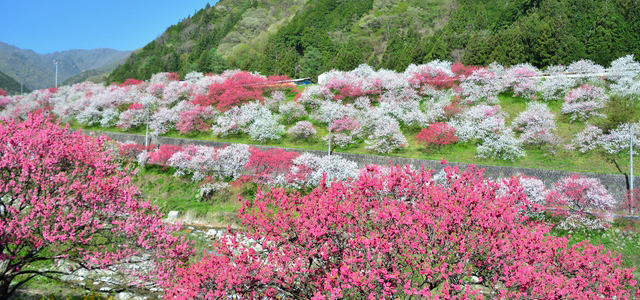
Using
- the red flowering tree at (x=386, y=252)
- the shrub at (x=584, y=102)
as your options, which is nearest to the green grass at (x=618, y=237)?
the red flowering tree at (x=386, y=252)

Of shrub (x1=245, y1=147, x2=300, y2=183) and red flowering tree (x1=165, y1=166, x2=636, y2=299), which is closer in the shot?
red flowering tree (x1=165, y1=166, x2=636, y2=299)

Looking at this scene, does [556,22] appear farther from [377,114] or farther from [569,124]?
[377,114]

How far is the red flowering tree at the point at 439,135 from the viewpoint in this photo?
22.5 m

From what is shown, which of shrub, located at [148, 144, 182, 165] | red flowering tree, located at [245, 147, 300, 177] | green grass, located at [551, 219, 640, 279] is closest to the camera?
A: green grass, located at [551, 219, 640, 279]

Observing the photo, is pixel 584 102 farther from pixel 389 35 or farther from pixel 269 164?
pixel 389 35

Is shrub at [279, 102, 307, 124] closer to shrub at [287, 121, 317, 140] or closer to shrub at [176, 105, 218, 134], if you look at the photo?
shrub at [287, 121, 317, 140]

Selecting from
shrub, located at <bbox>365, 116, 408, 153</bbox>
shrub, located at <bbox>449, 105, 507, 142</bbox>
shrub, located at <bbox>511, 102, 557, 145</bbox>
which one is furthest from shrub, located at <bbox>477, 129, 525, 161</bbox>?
shrub, located at <bbox>365, 116, 408, 153</bbox>

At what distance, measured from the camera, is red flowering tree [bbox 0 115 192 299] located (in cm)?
560

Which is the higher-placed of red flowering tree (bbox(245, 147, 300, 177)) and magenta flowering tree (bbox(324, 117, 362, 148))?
magenta flowering tree (bbox(324, 117, 362, 148))

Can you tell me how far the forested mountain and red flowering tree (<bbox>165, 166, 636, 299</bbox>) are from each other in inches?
1198

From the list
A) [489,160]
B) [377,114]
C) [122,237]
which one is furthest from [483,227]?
[377,114]

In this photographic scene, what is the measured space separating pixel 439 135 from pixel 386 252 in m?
19.3

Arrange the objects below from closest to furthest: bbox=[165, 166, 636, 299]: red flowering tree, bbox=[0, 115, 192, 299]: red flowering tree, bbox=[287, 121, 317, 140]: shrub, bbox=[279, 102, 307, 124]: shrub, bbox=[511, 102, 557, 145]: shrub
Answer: bbox=[165, 166, 636, 299]: red flowering tree
bbox=[0, 115, 192, 299]: red flowering tree
bbox=[511, 102, 557, 145]: shrub
bbox=[287, 121, 317, 140]: shrub
bbox=[279, 102, 307, 124]: shrub

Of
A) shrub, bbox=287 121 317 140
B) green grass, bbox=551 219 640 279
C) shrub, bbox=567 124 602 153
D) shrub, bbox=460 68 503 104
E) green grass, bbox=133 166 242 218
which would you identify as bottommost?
green grass, bbox=551 219 640 279
